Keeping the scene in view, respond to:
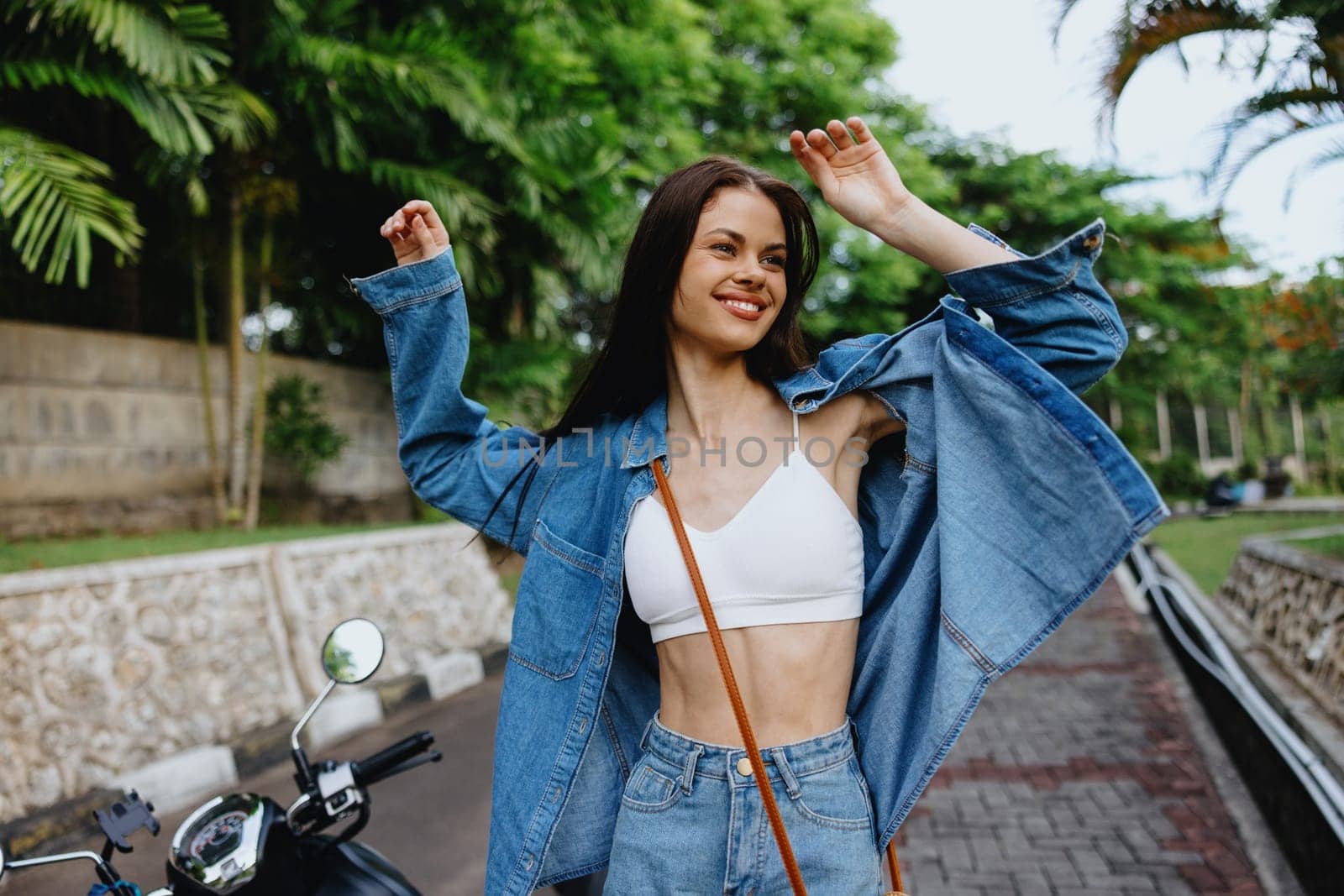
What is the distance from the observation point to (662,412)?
1942 mm

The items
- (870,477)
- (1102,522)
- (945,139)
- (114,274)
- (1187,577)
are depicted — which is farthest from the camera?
(945,139)

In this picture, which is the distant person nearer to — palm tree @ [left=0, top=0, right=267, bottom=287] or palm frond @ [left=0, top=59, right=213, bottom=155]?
palm tree @ [left=0, top=0, right=267, bottom=287]

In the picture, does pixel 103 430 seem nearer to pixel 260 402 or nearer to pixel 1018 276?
pixel 260 402

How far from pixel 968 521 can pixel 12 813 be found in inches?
168

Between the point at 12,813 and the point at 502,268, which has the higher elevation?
the point at 502,268

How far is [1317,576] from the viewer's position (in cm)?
540

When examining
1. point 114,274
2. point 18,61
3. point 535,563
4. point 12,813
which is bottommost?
point 12,813

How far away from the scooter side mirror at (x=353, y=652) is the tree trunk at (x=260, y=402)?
6.49 metres

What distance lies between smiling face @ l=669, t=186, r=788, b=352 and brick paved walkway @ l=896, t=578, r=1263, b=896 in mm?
2350

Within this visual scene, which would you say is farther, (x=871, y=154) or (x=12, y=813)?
(x=12, y=813)

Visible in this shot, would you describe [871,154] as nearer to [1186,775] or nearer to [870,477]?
[870,477]

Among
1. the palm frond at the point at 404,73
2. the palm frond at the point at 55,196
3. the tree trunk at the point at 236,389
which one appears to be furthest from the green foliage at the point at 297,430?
the palm frond at the point at 55,196

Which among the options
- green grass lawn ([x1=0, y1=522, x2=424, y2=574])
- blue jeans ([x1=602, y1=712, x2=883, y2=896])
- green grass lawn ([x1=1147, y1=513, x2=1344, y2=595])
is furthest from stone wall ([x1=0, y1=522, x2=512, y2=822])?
green grass lawn ([x1=1147, y1=513, x2=1344, y2=595])

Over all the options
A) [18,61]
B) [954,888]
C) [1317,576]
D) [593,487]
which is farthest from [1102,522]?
[18,61]
